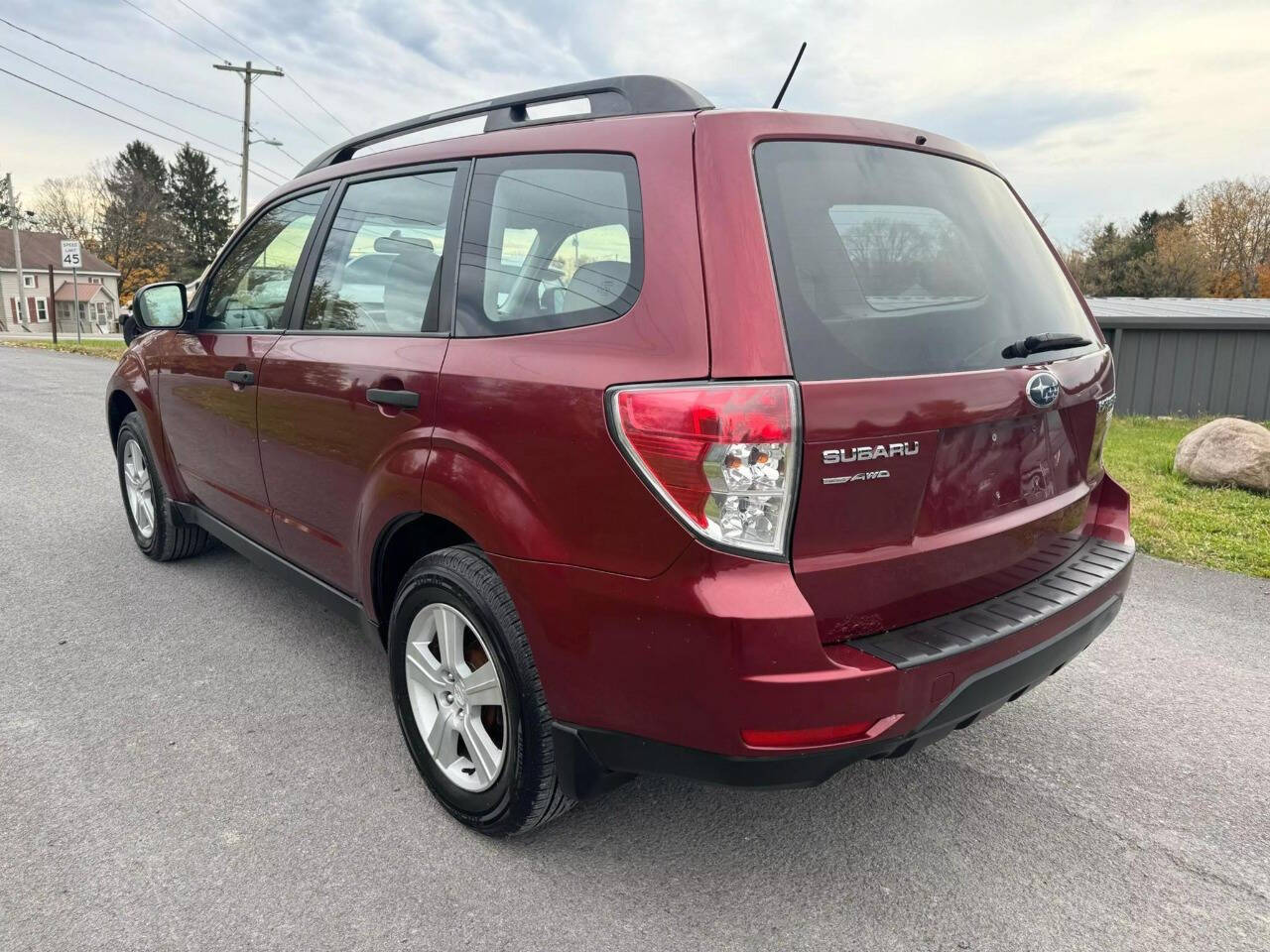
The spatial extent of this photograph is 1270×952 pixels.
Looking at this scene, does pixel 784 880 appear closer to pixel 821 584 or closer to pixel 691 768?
pixel 691 768

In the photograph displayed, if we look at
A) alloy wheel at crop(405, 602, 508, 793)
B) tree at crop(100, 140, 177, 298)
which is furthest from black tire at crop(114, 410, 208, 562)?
tree at crop(100, 140, 177, 298)

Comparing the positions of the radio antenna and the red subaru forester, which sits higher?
the radio antenna

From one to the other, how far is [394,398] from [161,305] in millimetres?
2183

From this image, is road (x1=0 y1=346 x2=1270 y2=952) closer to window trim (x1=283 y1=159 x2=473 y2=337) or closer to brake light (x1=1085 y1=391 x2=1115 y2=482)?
brake light (x1=1085 y1=391 x2=1115 y2=482)

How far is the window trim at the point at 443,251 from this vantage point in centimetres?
251

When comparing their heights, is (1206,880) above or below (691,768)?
below

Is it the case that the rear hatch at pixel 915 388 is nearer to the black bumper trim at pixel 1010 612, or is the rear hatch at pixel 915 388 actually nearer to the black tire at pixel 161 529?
the black bumper trim at pixel 1010 612

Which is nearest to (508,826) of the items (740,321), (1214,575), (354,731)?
(354,731)

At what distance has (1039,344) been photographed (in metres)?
2.28

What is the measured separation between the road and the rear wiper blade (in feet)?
4.39

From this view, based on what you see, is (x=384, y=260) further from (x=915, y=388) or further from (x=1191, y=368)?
(x=1191, y=368)

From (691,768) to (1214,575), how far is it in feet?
14.3

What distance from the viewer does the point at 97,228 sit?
73.8 m

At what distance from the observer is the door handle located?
96.7 inches
